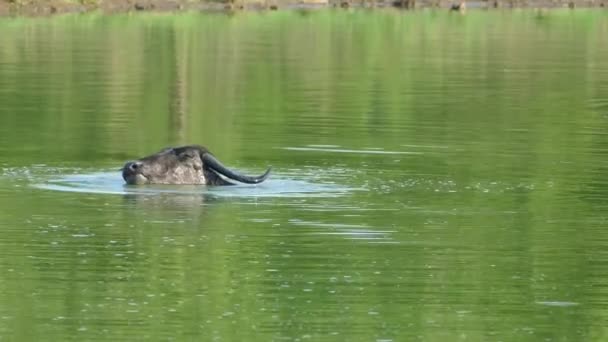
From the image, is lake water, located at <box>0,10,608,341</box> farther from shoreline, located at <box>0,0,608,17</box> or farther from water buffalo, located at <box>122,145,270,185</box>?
shoreline, located at <box>0,0,608,17</box>

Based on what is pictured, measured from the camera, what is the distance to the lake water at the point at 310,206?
→ 560 inches

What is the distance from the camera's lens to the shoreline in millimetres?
58531

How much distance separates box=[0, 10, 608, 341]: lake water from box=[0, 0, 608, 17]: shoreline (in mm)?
16279

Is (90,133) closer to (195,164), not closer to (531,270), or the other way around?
(195,164)

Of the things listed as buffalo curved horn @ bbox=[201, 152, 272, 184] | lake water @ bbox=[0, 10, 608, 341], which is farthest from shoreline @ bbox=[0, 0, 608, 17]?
buffalo curved horn @ bbox=[201, 152, 272, 184]

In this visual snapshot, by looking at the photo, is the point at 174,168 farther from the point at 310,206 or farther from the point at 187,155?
the point at 310,206

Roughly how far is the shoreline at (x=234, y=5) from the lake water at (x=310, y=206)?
16279mm

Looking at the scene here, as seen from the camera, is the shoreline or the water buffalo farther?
the shoreline

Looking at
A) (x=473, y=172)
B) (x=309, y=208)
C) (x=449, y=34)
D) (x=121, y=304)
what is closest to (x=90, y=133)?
(x=473, y=172)

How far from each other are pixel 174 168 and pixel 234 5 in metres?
42.3

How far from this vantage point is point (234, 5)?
207ft

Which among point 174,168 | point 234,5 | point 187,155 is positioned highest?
point 187,155

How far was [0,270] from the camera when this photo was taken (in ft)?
52.2

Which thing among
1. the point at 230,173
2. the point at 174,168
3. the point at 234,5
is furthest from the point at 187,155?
the point at 234,5
